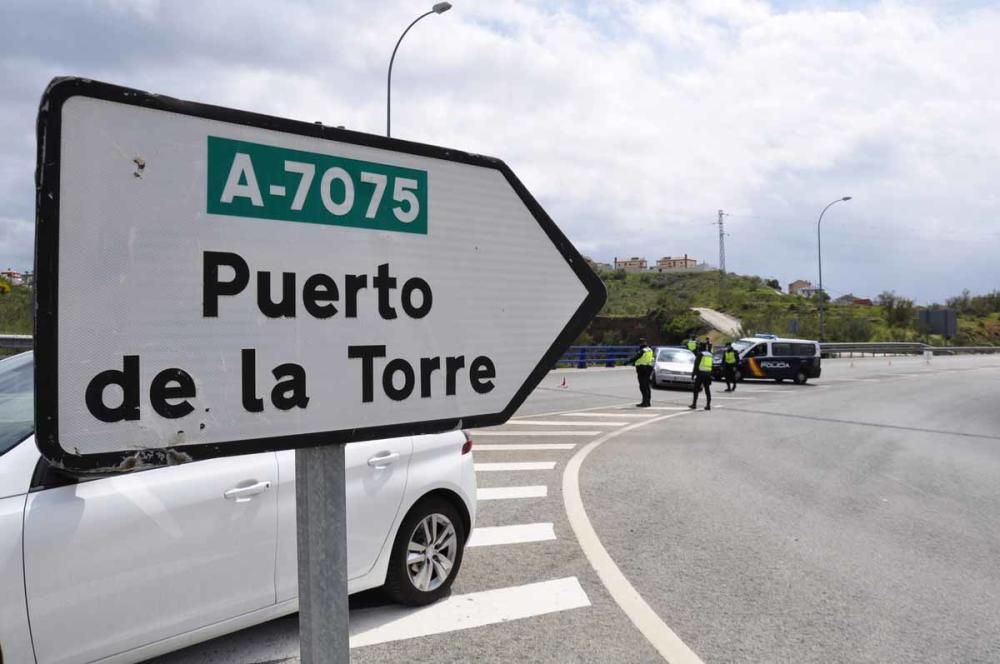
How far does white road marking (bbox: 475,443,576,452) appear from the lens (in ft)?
38.3

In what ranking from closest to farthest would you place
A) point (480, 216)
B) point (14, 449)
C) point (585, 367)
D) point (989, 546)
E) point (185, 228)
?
point (185, 228)
point (480, 216)
point (14, 449)
point (989, 546)
point (585, 367)

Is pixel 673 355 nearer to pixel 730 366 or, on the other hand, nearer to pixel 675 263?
pixel 730 366

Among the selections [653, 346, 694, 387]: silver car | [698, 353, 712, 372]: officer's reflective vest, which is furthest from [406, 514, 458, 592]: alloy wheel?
[653, 346, 694, 387]: silver car

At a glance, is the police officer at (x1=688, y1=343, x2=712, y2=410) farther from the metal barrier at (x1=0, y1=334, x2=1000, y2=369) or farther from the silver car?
the silver car

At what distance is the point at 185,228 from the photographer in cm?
121

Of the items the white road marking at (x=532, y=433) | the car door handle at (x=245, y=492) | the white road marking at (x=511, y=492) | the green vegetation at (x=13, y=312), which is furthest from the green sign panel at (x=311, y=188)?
the green vegetation at (x=13, y=312)

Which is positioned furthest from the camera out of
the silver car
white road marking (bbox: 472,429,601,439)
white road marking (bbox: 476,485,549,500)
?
the silver car

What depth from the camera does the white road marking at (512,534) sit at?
6.47 meters

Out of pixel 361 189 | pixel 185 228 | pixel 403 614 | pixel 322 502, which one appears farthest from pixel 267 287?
pixel 403 614

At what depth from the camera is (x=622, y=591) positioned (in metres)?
5.23

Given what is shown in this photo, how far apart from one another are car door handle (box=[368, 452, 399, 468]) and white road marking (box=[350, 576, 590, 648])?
3.11 ft

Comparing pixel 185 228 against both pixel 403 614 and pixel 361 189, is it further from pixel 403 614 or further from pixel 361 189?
pixel 403 614

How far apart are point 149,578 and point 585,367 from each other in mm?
34270

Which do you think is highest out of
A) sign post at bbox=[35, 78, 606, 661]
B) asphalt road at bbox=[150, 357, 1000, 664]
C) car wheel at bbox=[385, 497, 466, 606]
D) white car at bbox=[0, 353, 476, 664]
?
sign post at bbox=[35, 78, 606, 661]
